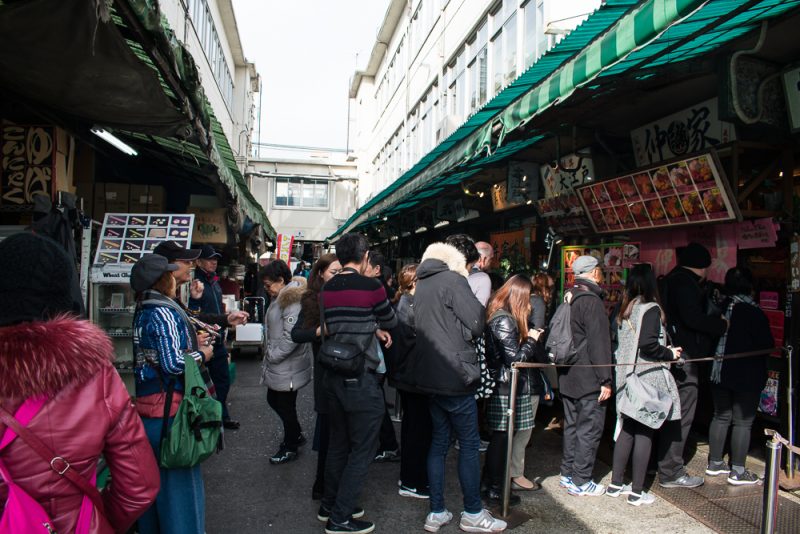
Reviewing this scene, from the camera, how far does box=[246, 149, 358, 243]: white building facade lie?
35000 mm

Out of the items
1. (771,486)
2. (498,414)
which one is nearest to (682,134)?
(498,414)

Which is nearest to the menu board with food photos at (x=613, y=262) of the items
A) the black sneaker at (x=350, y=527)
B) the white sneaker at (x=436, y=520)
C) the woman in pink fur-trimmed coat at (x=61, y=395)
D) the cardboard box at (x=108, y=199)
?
the white sneaker at (x=436, y=520)

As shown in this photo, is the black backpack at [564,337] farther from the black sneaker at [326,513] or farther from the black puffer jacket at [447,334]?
the black sneaker at [326,513]

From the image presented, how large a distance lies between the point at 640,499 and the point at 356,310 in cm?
283

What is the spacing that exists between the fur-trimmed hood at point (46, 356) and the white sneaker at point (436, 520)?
2.92 metres

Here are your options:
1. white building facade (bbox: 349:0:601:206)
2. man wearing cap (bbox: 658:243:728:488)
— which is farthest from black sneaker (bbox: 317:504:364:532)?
white building facade (bbox: 349:0:601:206)

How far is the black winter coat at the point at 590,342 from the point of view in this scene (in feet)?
15.2

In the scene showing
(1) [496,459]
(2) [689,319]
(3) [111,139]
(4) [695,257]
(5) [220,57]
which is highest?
(5) [220,57]

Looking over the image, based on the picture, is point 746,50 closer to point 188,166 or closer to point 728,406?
point 728,406

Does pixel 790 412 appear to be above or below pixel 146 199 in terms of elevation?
below

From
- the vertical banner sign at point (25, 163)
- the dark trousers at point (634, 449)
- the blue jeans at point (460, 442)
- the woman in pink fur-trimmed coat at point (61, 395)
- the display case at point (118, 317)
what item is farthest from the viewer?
the display case at point (118, 317)

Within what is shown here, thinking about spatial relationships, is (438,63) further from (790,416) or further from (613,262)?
(790,416)

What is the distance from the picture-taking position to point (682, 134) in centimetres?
581

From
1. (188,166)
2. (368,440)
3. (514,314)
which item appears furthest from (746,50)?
(188,166)
